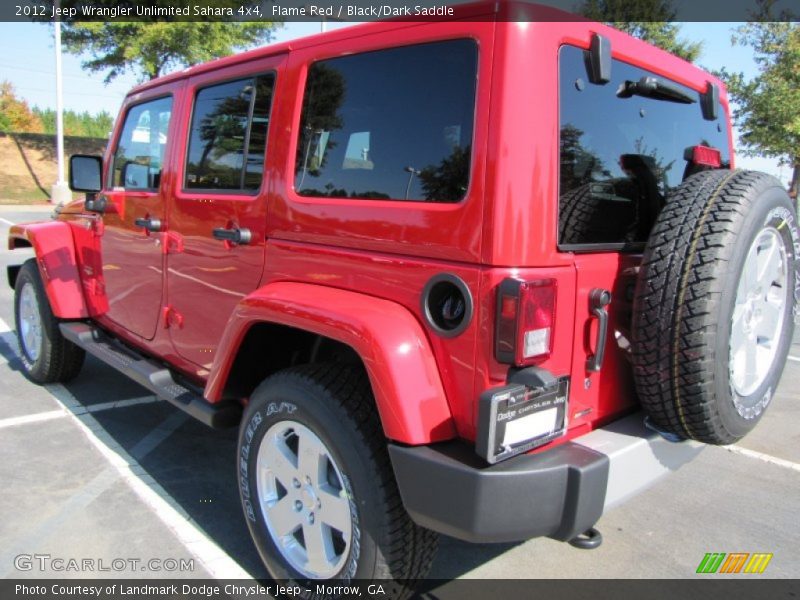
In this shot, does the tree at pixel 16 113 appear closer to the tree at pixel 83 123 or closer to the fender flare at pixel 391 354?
the tree at pixel 83 123

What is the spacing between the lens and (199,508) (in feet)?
10.2

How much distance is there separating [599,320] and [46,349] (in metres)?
4.12

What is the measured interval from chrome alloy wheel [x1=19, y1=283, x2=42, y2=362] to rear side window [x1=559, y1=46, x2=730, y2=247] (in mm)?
4087

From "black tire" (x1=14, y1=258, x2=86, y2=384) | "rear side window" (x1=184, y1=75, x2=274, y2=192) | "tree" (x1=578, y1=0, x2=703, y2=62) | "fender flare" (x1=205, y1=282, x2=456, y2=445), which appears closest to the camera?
"fender flare" (x1=205, y1=282, x2=456, y2=445)

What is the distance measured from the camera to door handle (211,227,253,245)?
2.61m

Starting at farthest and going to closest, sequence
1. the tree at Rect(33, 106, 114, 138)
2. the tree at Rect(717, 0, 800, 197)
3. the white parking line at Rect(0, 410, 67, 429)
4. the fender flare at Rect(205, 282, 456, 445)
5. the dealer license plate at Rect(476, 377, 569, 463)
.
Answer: the tree at Rect(33, 106, 114, 138) < the tree at Rect(717, 0, 800, 197) < the white parking line at Rect(0, 410, 67, 429) < the fender flare at Rect(205, 282, 456, 445) < the dealer license plate at Rect(476, 377, 569, 463)

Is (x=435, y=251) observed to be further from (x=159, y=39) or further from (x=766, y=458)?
(x=159, y=39)

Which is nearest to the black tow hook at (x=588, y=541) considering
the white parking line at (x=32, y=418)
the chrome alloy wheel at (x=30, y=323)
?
the white parking line at (x=32, y=418)

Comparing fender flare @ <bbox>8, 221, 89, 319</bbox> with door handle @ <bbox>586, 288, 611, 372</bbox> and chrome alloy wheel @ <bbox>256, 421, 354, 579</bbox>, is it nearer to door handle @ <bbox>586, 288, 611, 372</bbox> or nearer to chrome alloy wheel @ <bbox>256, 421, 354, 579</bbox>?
chrome alloy wheel @ <bbox>256, 421, 354, 579</bbox>

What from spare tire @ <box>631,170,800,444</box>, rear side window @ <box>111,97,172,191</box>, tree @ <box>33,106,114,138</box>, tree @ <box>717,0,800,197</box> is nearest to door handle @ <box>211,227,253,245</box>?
rear side window @ <box>111,97,172,191</box>

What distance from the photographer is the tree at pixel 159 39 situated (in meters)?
20.7

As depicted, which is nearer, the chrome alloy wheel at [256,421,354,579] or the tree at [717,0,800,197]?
the chrome alloy wheel at [256,421,354,579]

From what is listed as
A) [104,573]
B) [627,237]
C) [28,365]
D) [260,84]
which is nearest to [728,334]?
[627,237]

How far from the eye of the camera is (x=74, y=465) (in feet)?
11.5
